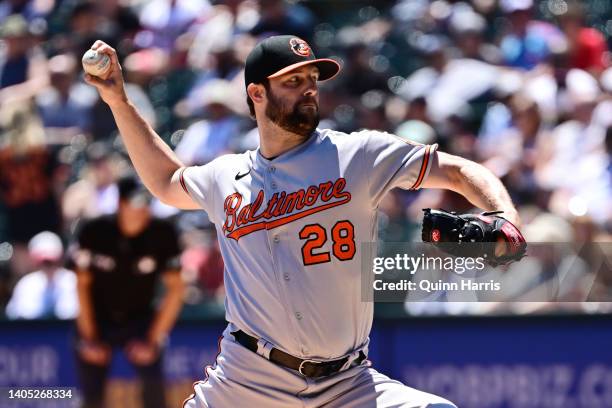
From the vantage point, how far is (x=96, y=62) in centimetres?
430

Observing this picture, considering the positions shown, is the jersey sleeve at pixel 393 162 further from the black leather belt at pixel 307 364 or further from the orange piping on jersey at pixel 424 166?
the black leather belt at pixel 307 364

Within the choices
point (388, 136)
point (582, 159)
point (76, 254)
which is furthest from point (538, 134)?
point (388, 136)

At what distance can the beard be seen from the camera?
399 centimetres

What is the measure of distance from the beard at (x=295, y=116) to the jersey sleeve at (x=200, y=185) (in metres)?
0.40

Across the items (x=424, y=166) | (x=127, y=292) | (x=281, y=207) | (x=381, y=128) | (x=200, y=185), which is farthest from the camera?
(x=381, y=128)

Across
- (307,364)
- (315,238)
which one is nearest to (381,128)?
(315,238)

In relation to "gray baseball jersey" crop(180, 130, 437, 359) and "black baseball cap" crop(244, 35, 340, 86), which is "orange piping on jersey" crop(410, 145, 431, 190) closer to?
"gray baseball jersey" crop(180, 130, 437, 359)

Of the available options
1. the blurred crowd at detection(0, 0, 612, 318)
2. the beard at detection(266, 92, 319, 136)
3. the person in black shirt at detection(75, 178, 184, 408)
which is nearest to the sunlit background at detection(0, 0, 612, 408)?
the blurred crowd at detection(0, 0, 612, 318)

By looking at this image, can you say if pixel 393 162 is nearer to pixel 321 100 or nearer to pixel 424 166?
pixel 424 166

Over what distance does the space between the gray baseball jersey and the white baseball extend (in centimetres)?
85

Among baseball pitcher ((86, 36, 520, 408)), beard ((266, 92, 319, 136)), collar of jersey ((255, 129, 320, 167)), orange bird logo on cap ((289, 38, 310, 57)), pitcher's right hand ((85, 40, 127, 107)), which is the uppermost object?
orange bird logo on cap ((289, 38, 310, 57))

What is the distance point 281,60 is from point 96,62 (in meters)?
0.81

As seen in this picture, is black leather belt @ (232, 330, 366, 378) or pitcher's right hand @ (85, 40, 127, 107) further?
pitcher's right hand @ (85, 40, 127, 107)

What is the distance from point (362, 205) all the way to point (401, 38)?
6.80 meters
